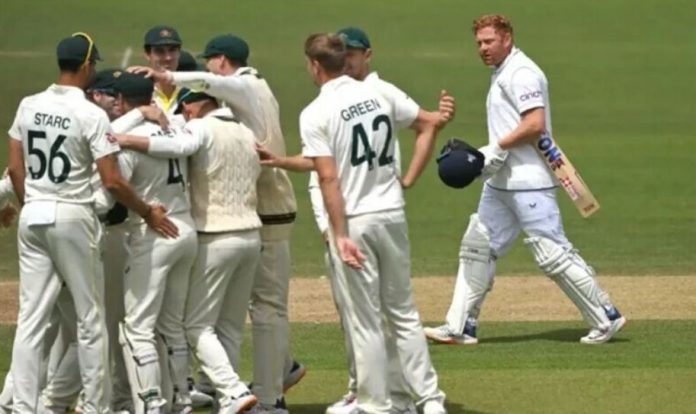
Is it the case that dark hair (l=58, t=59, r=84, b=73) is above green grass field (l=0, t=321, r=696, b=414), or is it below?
above

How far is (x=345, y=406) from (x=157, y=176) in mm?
1781

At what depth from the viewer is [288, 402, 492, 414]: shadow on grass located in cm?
1046

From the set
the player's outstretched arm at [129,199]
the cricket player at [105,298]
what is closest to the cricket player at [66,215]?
the player's outstretched arm at [129,199]

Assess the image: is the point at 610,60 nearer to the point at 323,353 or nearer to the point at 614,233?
the point at 614,233

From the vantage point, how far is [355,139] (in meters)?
9.70

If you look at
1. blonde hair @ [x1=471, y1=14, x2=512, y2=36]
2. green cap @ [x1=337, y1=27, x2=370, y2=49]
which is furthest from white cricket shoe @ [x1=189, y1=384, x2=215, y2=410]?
blonde hair @ [x1=471, y1=14, x2=512, y2=36]

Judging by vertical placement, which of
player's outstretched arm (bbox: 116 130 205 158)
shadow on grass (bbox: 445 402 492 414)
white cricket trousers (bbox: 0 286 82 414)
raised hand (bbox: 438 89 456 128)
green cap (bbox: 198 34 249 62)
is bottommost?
shadow on grass (bbox: 445 402 492 414)

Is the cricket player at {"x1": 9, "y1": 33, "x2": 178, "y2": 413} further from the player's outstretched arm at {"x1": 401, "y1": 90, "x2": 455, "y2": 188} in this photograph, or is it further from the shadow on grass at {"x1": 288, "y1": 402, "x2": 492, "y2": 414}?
the player's outstretched arm at {"x1": 401, "y1": 90, "x2": 455, "y2": 188}

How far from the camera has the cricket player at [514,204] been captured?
40.8 feet

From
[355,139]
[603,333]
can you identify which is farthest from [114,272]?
[603,333]

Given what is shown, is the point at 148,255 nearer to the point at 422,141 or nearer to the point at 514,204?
the point at 422,141

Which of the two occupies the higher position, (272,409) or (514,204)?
(514,204)

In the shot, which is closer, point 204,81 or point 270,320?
point 204,81

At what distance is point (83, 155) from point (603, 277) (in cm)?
790
